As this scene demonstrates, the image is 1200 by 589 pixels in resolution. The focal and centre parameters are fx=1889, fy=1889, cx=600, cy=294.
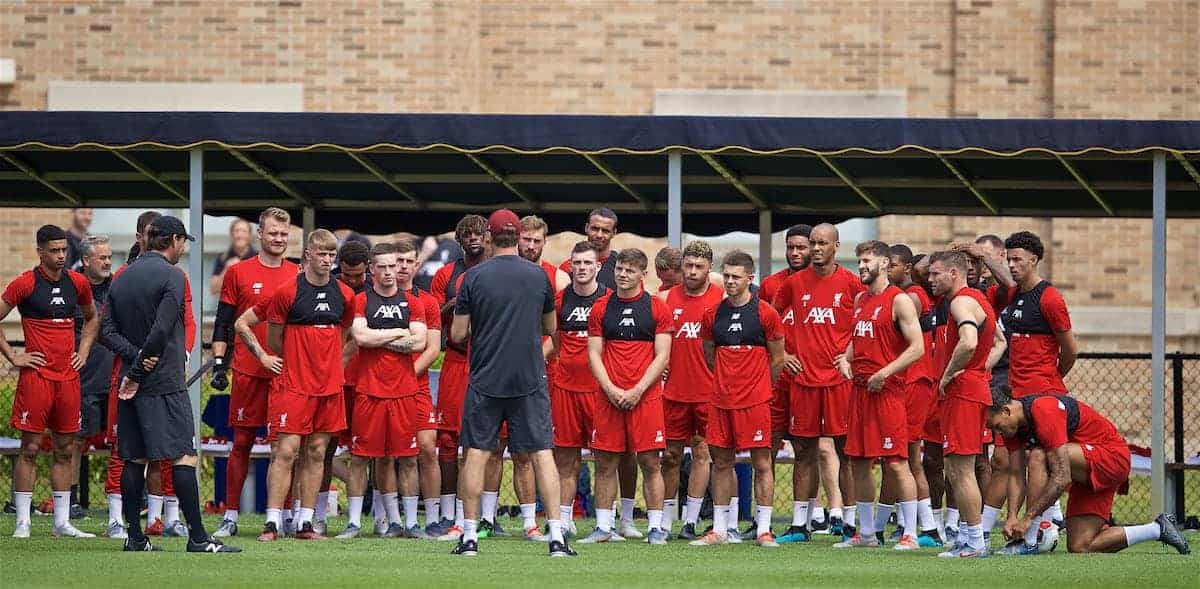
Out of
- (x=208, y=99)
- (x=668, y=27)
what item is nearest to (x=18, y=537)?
(x=208, y=99)

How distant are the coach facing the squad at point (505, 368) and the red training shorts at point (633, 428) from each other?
43.2 inches

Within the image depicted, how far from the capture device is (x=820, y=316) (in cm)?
1278

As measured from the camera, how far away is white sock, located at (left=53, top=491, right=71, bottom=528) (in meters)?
12.5

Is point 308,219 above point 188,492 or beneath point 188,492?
above

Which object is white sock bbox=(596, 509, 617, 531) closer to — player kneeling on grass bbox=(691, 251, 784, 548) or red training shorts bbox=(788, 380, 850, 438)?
player kneeling on grass bbox=(691, 251, 784, 548)

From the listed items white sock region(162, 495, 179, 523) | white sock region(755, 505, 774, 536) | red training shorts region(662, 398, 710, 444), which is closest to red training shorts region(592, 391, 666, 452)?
red training shorts region(662, 398, 710, 444)

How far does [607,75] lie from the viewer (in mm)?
22406

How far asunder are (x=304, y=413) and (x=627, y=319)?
216 centimetres

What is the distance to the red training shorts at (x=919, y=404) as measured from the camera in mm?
12703

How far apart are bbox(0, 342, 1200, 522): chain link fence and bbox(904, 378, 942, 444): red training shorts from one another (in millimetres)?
2851

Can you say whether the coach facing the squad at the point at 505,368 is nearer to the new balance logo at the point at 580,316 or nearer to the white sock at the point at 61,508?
the new balance logo at the point at 580,316

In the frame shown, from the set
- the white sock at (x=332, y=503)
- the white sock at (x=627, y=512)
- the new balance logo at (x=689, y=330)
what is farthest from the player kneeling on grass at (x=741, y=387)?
the white sock at (x=332, y=503)

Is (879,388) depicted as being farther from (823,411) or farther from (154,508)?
(154,508)

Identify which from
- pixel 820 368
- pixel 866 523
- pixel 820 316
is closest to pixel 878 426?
pixel 866 523
